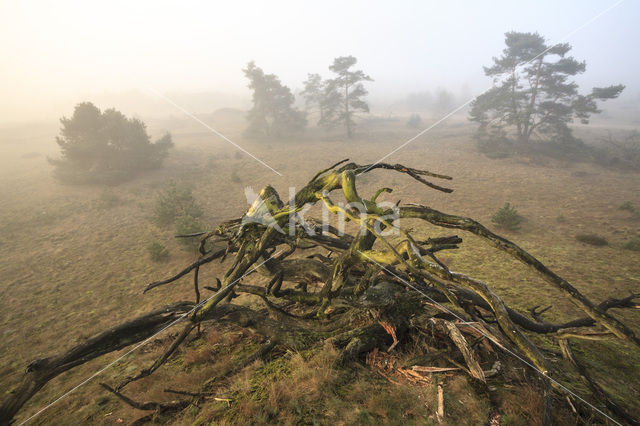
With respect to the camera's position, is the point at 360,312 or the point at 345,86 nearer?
the point at 360,312

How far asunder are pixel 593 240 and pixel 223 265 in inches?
517

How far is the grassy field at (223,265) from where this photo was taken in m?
2.60

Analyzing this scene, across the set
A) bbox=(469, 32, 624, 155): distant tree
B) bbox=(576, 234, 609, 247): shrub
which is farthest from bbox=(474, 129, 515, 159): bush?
bbox=(576, 234, 609, 247): shrub

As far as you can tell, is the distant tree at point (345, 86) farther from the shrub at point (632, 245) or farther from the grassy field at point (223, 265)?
the shrub at point (632, 245)

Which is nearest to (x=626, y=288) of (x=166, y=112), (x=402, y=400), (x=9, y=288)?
(x=402, y=400)

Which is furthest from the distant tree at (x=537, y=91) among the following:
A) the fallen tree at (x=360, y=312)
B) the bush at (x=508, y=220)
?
the fallen tree at (x=360, y=312)

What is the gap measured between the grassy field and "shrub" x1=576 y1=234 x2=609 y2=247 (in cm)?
24

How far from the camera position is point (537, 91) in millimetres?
21859

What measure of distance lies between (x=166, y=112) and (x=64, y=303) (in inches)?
2824

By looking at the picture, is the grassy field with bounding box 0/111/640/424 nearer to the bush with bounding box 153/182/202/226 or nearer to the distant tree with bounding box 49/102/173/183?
the bush with bounding box 153/182/202/226

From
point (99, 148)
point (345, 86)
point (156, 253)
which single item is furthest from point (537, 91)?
point (99, 148)

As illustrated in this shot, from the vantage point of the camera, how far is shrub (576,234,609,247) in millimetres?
8789

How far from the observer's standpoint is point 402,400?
8.14 ft

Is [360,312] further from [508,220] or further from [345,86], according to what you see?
[345,86]
